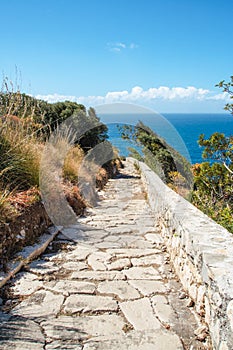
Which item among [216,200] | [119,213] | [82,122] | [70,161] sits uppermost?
[82,122]

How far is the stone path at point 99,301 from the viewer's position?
1942 millimetres

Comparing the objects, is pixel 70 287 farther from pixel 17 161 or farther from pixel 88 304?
pixel 17 161

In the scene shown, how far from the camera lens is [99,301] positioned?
2424 mm

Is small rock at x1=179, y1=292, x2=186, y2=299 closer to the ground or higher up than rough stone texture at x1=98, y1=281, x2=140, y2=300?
higher up

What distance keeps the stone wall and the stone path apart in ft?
0.53

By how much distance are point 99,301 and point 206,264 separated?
0.93 metres

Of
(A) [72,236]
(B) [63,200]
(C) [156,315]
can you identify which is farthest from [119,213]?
(C) [156,315]

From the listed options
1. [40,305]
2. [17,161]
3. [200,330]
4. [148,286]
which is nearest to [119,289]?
[148,286]

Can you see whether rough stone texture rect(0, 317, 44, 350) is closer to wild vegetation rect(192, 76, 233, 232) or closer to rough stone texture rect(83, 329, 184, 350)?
rough stone texture rect(83, 329, 184, 350)

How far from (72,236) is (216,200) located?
238cm

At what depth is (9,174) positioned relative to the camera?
3.74 m

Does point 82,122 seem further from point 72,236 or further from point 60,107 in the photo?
point 72,236

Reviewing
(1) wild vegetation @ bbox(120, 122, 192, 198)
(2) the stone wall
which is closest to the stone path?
(2) the stone wall

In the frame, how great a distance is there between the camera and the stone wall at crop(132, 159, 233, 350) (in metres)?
1.64
